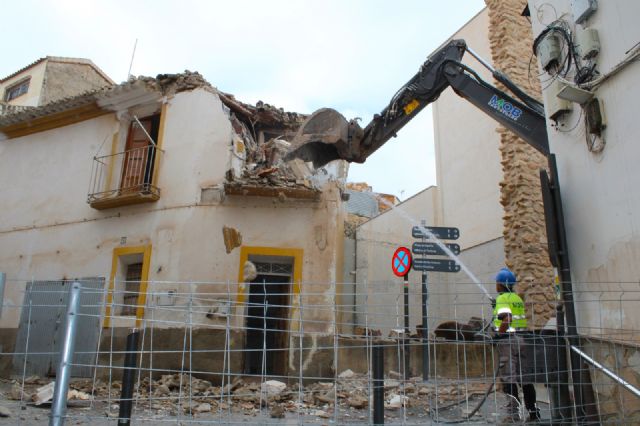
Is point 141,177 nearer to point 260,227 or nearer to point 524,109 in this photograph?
point 260,227

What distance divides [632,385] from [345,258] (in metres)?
10.6

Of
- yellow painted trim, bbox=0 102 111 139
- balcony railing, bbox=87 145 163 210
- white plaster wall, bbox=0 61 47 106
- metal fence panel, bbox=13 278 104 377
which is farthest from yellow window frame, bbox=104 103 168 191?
white plaster wall, bbox=0 61 47 106

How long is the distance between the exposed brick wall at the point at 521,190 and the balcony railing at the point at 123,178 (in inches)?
283

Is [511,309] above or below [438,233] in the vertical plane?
below

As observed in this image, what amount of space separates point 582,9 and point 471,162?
34.6 feet

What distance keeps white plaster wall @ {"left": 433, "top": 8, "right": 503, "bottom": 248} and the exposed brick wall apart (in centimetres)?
259

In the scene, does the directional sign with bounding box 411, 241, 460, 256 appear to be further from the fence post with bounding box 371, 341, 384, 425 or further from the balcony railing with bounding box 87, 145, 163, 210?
the balcony railing with bounding box 87, 145, 163, 210

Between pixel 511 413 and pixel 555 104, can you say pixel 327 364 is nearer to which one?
pixel 511 413

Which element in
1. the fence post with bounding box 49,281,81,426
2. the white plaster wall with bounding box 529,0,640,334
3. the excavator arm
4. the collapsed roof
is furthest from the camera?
the collapsed roof

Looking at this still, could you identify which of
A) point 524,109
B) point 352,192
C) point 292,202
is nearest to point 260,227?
point 292,202

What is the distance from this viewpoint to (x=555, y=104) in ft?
18.0

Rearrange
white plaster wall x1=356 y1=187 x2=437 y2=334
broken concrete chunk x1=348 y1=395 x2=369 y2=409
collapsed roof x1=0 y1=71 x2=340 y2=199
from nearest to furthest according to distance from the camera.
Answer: broken concrete chunk x1=348 y1=395 x2=369 y2=409 → collapsed roof x1=0 y1=71 x2=340 y2=199 → white plaster wall x1=356 y1=187 x2=437 y2=334

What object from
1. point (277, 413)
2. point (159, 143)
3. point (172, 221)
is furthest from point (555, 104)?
point (159, 143)

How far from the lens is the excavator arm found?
6.18m
